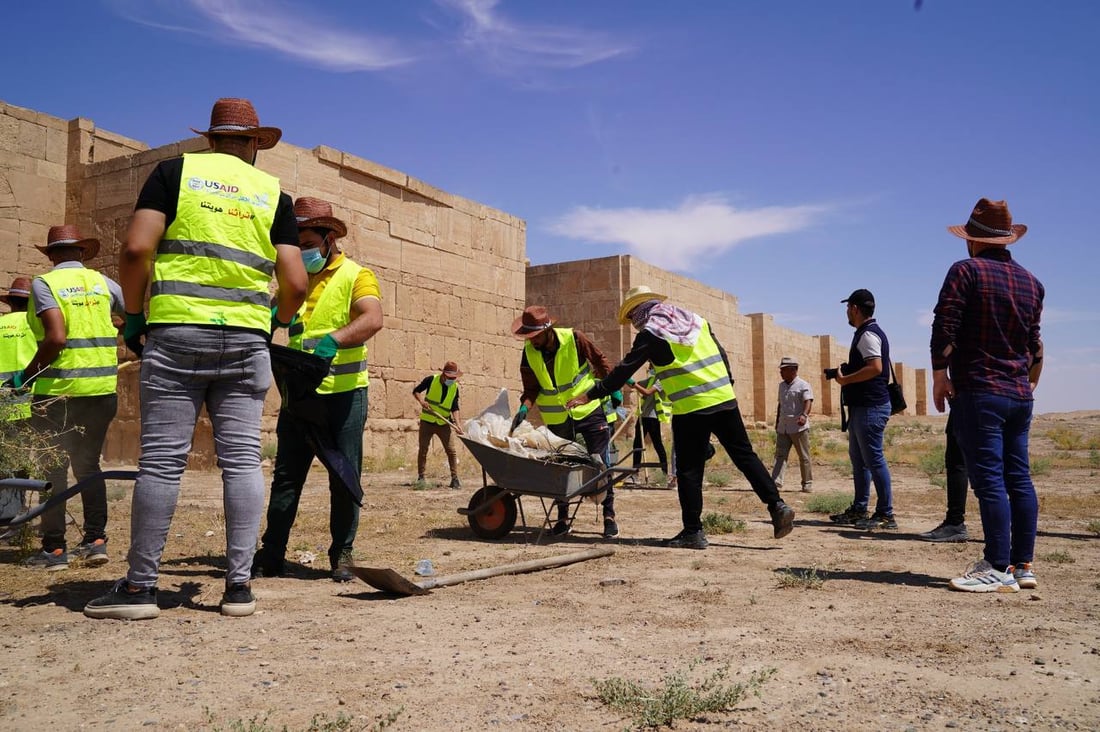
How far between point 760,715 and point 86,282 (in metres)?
4.41

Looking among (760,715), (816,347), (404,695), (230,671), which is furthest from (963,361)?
(816,347)

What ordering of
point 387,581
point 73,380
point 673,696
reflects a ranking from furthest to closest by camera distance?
point 73,380 < point 387,581 < point 673,696

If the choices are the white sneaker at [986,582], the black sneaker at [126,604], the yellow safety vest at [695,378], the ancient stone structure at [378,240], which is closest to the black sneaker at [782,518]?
the yellow safety vest at [695,378]

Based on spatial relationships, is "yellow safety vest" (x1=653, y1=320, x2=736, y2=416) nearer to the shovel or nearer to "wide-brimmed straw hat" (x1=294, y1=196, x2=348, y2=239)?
the shovel

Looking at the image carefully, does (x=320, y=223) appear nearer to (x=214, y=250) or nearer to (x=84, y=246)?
(x=214, y=250)

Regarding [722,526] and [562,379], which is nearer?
[562,379]

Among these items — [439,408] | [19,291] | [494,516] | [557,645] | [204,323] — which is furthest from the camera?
[439,408]

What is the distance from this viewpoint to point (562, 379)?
6.50m

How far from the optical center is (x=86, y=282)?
5000 millimetres

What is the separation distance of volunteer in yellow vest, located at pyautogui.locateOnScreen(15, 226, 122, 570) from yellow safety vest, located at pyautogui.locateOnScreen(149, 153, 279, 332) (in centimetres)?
173

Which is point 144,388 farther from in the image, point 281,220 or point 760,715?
point 760,715

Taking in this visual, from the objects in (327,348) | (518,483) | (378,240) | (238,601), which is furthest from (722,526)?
(378,240)

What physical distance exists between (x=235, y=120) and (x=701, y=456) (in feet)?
12.0

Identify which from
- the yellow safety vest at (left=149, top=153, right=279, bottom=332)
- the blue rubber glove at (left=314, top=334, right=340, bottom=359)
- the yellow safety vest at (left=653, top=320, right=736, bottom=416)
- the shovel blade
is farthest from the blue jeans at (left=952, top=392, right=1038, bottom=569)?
the yellow safety vest at (left=149, top=153, right=279, bottom=332)
